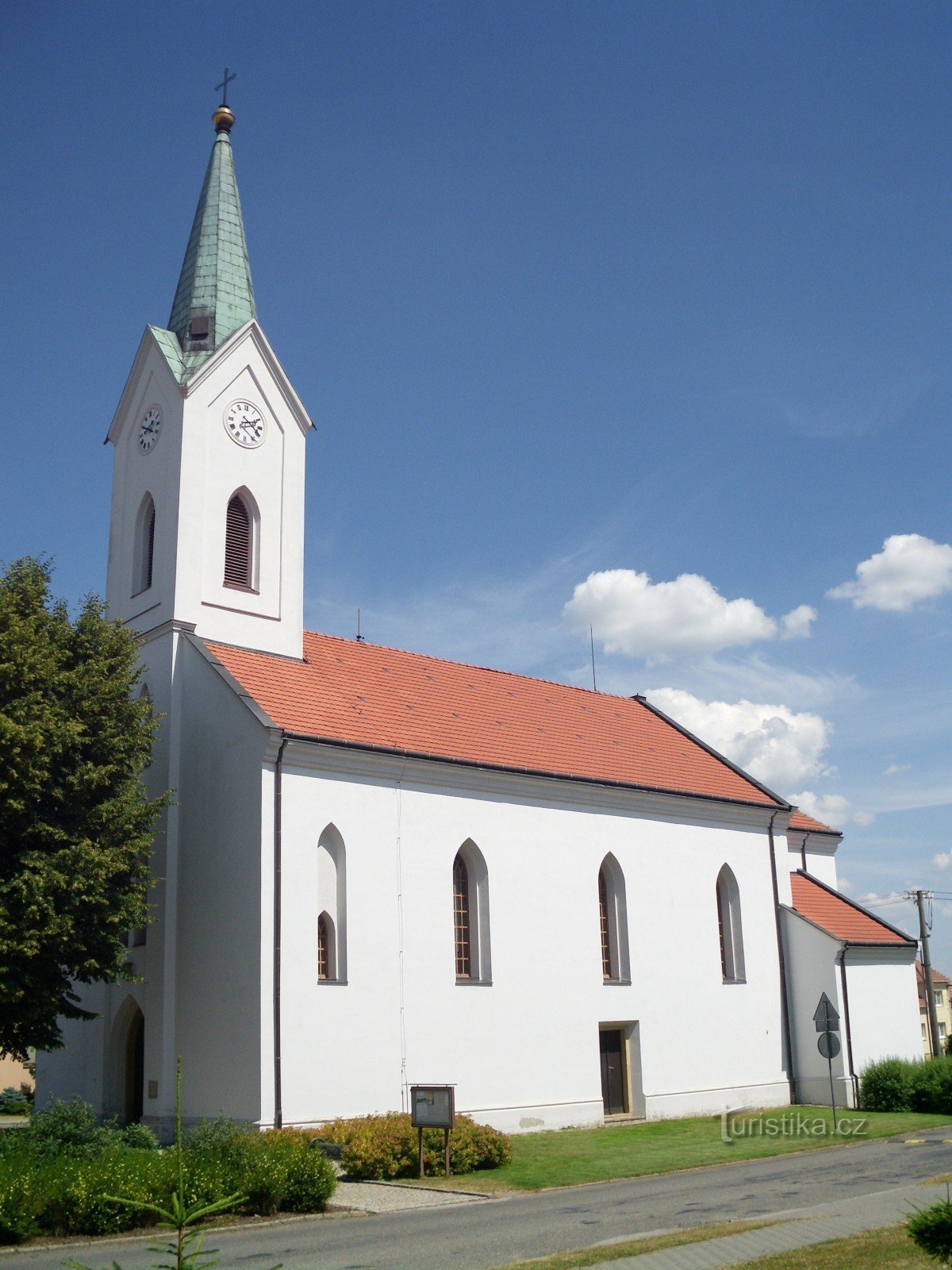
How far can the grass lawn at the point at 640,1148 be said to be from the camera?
19438 millimetres

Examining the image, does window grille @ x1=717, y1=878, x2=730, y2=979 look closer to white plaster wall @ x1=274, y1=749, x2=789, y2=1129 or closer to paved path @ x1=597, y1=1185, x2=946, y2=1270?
white plaster wall @ x1=274, y1=749, x2=789, y2=1129

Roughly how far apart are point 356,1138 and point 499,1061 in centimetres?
673

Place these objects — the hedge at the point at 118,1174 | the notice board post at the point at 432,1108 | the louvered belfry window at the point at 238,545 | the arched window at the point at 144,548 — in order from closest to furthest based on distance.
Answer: the hedge at the point at 118,1174
the notice board post at the point at 432,1108
the louvered belfry window at the point at 238,545
the arched window at the point at 144,548

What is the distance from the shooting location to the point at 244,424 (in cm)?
2891

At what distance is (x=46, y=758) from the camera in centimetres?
2028

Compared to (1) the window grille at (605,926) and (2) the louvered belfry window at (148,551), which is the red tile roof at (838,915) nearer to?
(1) the window grille at (605,926)

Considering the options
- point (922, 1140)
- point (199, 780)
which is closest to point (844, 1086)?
point (922, 1140)

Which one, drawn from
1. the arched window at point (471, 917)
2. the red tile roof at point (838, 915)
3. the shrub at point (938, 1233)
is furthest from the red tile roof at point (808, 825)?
the shrub at point (938, 1233)

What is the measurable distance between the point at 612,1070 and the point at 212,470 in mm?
17628

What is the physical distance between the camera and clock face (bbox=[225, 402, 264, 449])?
2858 cm

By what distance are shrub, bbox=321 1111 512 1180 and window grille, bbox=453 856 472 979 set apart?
17.1 feet

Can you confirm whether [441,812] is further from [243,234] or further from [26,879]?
[243,234]

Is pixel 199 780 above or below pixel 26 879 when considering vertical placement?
above

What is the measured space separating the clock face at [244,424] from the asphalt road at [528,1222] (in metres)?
18.5
